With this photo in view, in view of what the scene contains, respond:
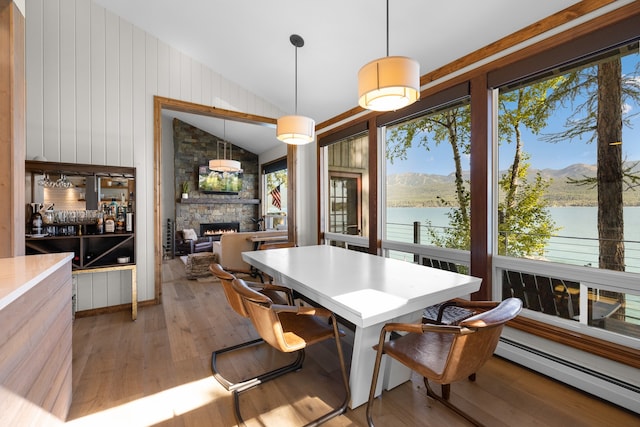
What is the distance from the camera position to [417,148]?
340 centimetres

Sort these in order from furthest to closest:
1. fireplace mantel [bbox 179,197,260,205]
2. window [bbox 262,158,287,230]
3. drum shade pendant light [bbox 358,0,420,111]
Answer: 1. window [bbox 262,158,287,230]
2. fireplace mantel [bbox 179,197,260,205]
3. drum shade pendant light [bbox 358,0,420,111]

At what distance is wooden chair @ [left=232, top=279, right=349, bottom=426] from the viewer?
1.47 meters

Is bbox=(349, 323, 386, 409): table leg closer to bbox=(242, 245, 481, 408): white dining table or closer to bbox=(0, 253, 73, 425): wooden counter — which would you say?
bbox=(242, 245, 481, 408): white dining table

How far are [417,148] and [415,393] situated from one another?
99.7 inches

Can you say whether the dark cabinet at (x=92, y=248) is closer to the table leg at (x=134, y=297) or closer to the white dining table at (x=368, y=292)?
the table leg at (x=134, y=297)

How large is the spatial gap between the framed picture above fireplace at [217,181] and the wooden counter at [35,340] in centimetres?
678

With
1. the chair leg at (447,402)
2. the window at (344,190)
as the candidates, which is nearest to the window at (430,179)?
the window at (344,190)

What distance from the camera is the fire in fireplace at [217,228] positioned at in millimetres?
8172

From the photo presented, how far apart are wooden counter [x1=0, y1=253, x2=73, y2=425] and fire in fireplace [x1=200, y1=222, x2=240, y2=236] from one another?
21.6 ft

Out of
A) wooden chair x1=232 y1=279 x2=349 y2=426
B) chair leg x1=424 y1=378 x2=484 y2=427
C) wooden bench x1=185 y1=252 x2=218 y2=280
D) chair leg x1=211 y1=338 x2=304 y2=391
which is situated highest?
wooden chair x1=232 y1=279 x2=349 y2=426

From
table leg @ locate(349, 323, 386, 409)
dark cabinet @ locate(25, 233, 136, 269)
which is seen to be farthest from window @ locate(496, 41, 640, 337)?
dark cabinet @ locate(25, 233, 136, 269)

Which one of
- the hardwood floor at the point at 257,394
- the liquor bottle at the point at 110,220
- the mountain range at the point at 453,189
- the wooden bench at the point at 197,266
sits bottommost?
the hardwood floor at the point at 257,394

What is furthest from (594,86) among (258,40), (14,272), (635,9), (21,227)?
(21,227)

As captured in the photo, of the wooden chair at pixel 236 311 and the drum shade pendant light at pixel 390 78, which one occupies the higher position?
the drum shade pendant light at pixel 390 78
